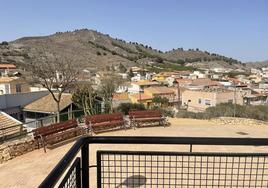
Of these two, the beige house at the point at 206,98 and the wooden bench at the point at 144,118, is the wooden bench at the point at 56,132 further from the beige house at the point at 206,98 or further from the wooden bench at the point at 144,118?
the beige house at the point at 206,98

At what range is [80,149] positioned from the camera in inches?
78.3

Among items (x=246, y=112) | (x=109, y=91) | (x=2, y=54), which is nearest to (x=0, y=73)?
(x=2, y=54)

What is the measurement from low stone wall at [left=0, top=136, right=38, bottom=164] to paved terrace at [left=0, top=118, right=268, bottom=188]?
23 cm

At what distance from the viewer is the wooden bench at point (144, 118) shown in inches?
515

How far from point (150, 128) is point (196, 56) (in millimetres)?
169516

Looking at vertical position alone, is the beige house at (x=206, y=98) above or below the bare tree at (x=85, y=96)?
below

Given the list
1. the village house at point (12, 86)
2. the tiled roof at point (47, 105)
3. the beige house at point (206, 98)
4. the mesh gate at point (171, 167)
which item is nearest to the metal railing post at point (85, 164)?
the mesh gate at point (171, 167)

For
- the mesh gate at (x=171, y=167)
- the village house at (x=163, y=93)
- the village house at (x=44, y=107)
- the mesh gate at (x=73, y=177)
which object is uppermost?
the mesh gate at (x=73, y=177)

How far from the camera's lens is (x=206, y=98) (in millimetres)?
41125

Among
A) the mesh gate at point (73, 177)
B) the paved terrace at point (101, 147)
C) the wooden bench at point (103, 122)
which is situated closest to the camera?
the mesh gate at point (73, 177)

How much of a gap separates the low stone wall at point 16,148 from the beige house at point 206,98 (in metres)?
30.1

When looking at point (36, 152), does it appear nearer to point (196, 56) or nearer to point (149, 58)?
point (149, 58)

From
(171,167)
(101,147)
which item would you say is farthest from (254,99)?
(171,167)

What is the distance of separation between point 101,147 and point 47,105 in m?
19.0
